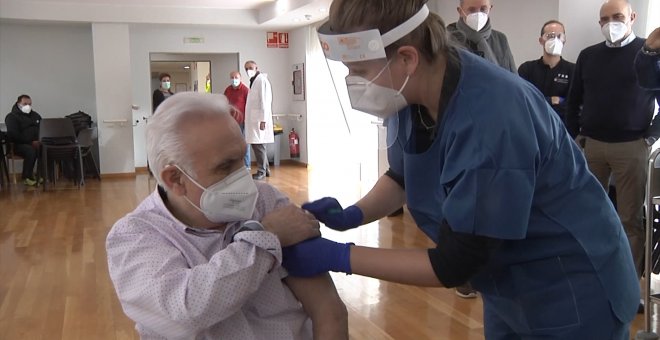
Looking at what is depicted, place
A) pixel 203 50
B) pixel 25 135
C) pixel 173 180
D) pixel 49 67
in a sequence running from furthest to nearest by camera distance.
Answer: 1. pixel 203 50
2. pixel 49 67
3. pixel 25 135
4. pixel 173 180

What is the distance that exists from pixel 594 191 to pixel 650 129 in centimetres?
262

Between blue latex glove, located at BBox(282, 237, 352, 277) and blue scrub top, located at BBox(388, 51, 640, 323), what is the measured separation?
198mm

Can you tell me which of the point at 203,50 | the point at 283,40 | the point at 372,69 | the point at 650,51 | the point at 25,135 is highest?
the point at 283,40

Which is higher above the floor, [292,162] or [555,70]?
[555,70]

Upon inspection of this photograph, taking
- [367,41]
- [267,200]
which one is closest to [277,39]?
[267,200]

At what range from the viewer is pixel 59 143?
7.70 meters

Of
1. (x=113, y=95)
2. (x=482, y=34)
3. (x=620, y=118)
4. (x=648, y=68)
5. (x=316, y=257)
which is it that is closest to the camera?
(x=316, y=257)

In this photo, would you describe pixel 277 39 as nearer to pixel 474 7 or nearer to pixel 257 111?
pixel 257 111

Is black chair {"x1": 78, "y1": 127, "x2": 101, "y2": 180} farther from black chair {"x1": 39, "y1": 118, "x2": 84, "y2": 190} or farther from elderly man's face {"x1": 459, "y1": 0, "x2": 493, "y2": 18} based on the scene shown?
elderly man's face {"x1": 459, "y1": 0, "x2": 493, "y2": 18}

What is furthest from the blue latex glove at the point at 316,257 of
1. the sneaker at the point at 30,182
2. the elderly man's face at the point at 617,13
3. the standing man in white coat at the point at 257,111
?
the sneaker at the point at 30,182

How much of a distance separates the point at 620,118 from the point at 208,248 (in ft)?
9.34

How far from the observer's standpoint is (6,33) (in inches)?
343

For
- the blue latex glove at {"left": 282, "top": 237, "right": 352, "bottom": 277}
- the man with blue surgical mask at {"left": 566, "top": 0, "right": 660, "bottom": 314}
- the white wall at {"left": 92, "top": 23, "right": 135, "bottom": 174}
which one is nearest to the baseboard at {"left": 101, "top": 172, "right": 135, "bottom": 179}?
the white wall at {"left": 92, "top": 23, "right": 135, "bottom": 174}

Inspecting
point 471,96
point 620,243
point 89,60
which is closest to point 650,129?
point 620,243
